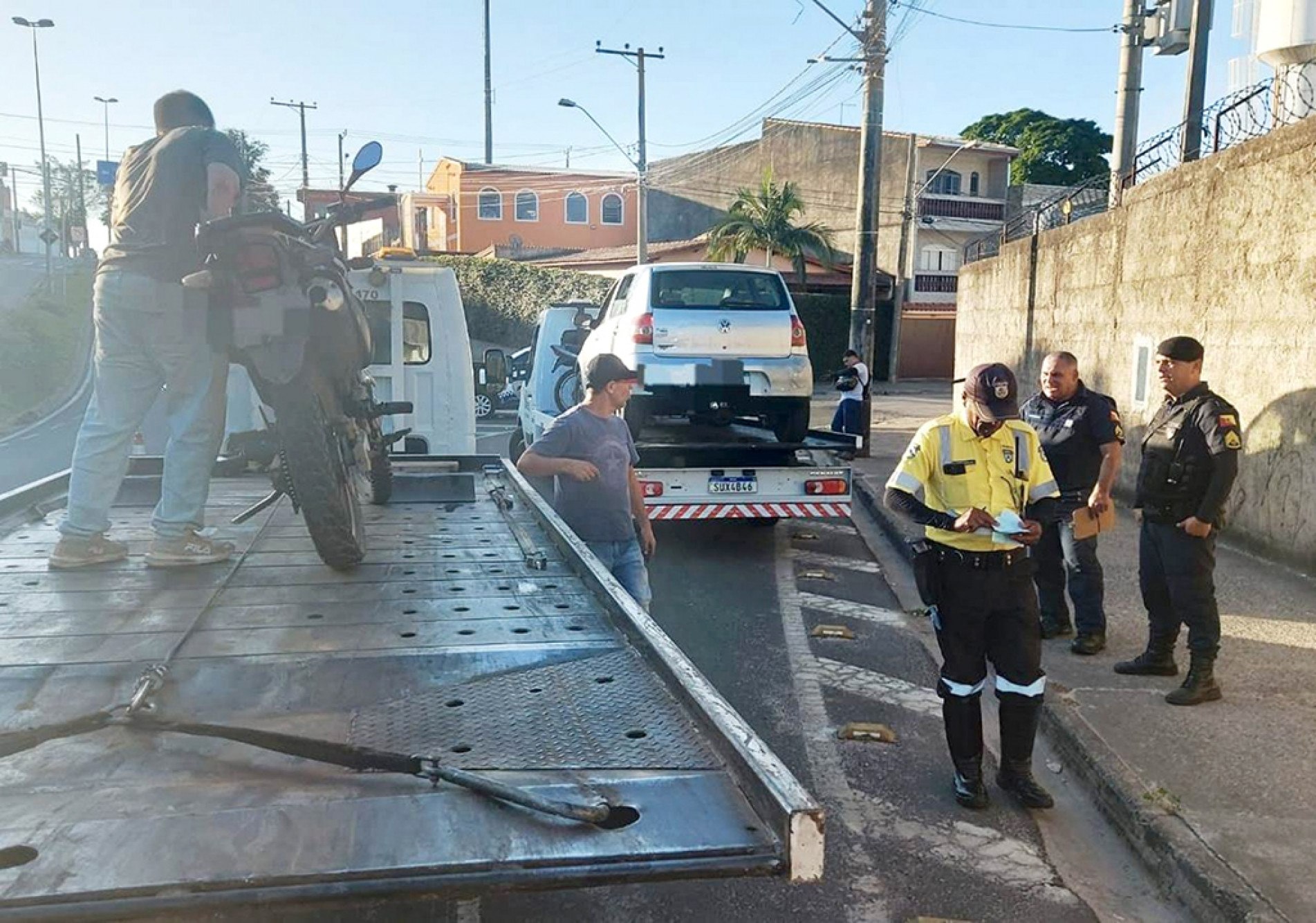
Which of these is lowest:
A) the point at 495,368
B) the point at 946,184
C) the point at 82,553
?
the point at 82,553

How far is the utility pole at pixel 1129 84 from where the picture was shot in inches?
552

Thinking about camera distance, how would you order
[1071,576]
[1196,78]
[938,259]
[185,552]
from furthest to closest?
[938,259] < [1196,78] < [1071,576] < [185,552]

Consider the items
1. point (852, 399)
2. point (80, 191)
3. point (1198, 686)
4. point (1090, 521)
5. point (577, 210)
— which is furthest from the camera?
point (80, 191)

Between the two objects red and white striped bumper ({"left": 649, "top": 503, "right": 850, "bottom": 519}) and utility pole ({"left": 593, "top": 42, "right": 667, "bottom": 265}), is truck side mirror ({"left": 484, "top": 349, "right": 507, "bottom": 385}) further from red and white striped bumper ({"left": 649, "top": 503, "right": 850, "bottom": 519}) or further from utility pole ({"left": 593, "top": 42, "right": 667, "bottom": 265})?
utility pole ({"left": 593, "top": 42, "right": 667, "bottom": 265})

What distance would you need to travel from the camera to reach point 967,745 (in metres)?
4.42

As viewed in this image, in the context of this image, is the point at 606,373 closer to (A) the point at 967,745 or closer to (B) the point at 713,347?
(A) the point at 967,745

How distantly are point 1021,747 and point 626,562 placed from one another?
2129mm

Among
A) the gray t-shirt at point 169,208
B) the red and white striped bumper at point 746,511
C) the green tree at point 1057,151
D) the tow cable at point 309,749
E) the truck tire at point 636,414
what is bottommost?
the red and white striped bumper at point 746,511

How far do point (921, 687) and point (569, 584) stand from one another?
260 cm

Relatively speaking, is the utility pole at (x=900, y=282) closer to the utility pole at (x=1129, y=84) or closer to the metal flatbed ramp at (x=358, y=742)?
the utility pole at (x=1129, y=84)

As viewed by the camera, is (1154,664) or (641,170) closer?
(1154,664)

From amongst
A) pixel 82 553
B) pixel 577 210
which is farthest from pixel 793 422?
pixel 577 210

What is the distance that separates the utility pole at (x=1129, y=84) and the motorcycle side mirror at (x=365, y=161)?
455 inches

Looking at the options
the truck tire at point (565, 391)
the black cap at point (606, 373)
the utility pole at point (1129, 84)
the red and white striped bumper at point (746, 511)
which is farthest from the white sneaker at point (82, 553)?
the utility pole at point (1129, 84)
